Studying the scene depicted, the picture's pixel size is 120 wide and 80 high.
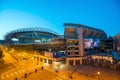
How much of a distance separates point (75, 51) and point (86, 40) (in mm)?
13168

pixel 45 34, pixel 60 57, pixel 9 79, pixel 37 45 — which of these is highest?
pixel 45 34

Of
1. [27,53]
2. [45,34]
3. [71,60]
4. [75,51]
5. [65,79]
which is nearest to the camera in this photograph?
[65,79]

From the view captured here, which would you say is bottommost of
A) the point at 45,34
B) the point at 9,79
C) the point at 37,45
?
the point at 9,79

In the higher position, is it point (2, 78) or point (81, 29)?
point (81, 29)

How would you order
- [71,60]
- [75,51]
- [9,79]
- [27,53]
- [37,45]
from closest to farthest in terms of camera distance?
1. [9,79]
2. [71,60]
3. [75,51]
4. [27,53]
5. [37,45]

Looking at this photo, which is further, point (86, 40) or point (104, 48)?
point (104, 48)

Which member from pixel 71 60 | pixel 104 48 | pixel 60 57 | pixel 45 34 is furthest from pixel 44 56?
pixel 45 34

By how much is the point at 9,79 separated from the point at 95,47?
5087 centimetres

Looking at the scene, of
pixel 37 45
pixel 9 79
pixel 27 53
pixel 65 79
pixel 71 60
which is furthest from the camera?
pixel 37 45

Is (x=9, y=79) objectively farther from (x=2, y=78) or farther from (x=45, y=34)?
(x=45, y=34)

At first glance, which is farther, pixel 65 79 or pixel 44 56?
pixel 44 56

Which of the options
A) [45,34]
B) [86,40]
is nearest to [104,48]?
[86,40]

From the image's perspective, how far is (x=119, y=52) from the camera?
63.2m

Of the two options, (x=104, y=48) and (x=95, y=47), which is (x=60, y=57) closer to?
(x=95, y=47)
